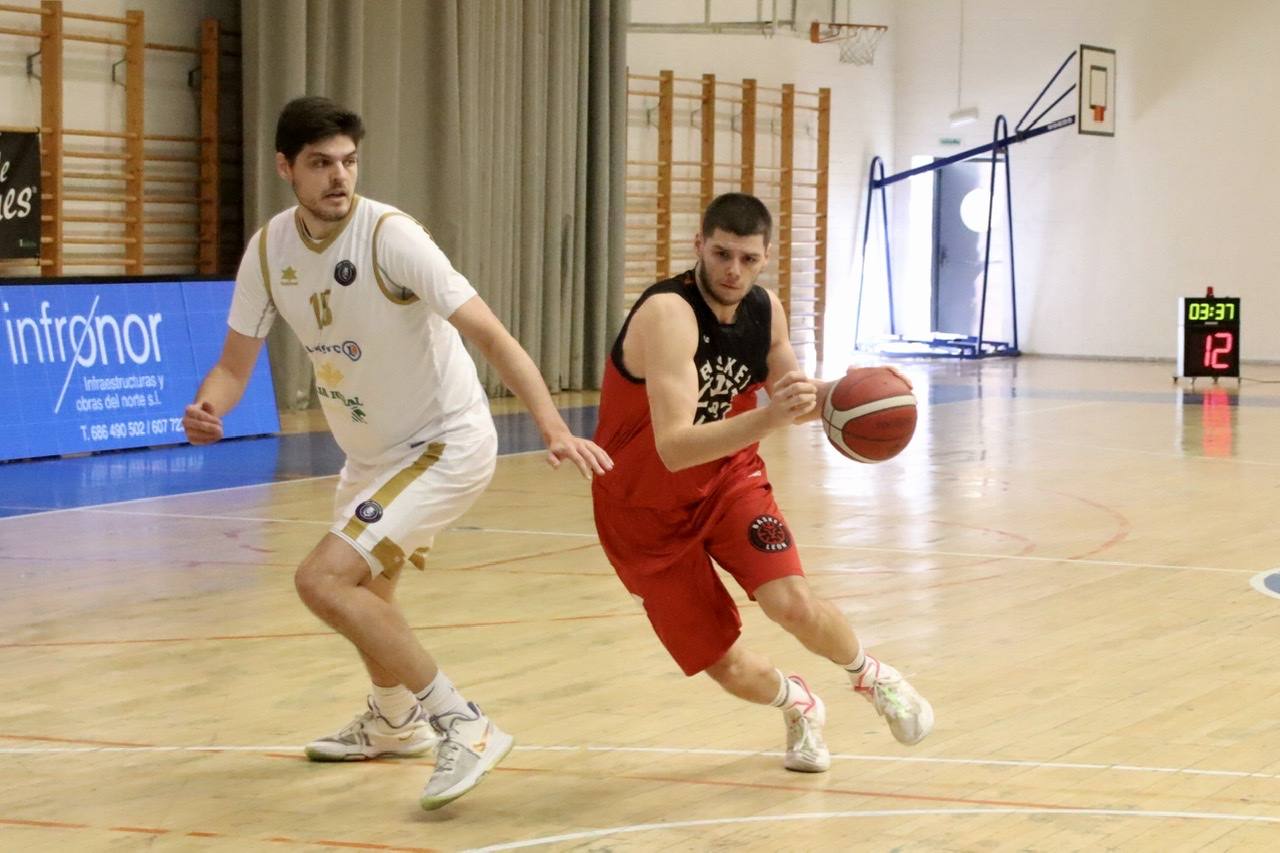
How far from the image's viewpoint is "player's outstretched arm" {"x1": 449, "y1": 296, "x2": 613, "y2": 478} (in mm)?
3432

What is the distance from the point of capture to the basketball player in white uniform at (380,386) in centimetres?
354

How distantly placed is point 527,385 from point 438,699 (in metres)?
0.71

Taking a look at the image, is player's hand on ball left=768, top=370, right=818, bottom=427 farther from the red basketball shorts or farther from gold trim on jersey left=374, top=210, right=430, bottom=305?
gold trim on jersey left=374, top=210, right=430, bottom=305

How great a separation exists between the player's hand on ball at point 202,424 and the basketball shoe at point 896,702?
5.11ft

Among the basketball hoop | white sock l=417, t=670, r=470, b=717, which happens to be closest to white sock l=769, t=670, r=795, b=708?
white sock l=417, t=670, r=470, b=717

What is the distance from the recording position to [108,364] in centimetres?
1050

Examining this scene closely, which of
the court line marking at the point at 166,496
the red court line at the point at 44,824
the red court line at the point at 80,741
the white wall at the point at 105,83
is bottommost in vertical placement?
the red court line at the point at 80,741

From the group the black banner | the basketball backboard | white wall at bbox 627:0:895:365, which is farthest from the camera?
the basketball backboard

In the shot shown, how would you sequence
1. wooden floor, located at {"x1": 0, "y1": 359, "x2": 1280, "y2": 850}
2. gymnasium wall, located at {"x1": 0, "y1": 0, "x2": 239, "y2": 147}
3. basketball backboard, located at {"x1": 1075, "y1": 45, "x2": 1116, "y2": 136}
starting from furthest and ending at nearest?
basketball backboard, located at {"x1": 1075, "y1": 45, "x2": 1116, "y2": 136}, gymnasium wall, located at {"x1": 0, "y1": 0, "x2": 239, "y2": 147}, wooden floor, located at {"x1": 0, "y1": 359, "x2": 1280, "y2": 850}

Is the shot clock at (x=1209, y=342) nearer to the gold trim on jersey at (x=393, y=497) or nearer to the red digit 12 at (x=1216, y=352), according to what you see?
the red digit 12 at (x=1216, y=352)

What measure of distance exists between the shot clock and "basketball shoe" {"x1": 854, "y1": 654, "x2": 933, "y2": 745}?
40.5 feet

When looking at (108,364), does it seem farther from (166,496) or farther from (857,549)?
(857,549)

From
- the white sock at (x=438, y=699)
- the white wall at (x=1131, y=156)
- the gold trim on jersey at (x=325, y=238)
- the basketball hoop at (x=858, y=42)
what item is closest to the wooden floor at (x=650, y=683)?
the white sock at (x=438, y=699)

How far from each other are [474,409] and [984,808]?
4.69ft
